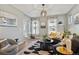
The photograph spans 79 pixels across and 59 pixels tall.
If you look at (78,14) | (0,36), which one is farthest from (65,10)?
(0,36)

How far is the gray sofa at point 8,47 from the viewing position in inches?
77.7

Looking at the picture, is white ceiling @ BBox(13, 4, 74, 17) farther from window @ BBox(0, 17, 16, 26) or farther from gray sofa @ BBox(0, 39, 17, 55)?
gray sofa @ BBox(0, 39, 17, 55)

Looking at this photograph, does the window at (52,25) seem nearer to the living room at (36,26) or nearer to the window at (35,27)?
the living room at (36,26)

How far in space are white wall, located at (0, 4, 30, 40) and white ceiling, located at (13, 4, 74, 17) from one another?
74mm

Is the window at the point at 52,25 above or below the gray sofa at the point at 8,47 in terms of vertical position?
above

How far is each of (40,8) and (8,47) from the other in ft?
2.62

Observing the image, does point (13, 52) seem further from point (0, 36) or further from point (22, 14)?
point (22, 14)

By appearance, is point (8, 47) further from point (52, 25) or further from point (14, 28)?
point (52, 25)

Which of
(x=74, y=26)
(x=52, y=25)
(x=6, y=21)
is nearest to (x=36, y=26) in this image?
(x=52, y=25)

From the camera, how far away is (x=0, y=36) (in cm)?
200

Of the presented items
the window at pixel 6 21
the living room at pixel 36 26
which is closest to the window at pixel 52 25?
the living room at pixel 36 26

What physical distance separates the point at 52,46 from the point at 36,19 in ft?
1.66

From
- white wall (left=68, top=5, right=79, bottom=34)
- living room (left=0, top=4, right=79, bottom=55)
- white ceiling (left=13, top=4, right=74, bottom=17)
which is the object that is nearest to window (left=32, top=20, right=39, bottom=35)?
living room (left=0, top=4, right=79, bottom=55)

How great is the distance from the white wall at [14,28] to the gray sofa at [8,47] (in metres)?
0.08
